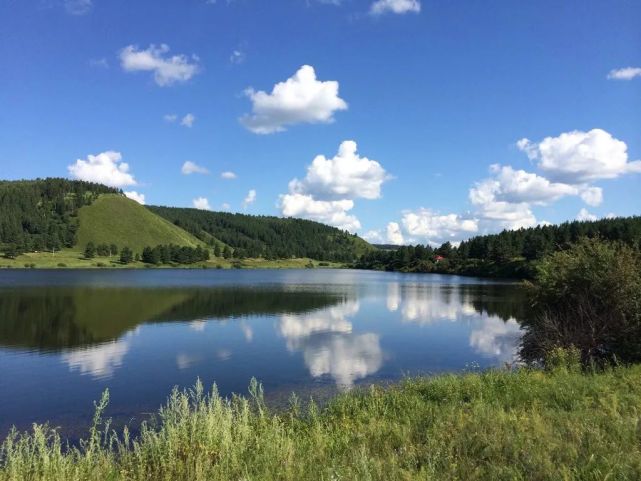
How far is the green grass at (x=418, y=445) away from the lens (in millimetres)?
8531

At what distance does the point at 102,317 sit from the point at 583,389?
47.4m

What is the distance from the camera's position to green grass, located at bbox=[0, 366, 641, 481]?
28.0 ft

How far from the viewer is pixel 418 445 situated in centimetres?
1031

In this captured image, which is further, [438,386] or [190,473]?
[438,386]

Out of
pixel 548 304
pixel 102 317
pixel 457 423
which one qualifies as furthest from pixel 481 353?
pixel 102 317

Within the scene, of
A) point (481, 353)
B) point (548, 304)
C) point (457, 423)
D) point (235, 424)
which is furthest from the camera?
point (481, 353)

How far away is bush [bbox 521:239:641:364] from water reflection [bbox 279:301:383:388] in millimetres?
9929

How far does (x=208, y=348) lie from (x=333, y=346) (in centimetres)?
937

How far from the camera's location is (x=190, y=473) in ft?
33.7

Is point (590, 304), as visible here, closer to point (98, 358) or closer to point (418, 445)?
point (418, 445)

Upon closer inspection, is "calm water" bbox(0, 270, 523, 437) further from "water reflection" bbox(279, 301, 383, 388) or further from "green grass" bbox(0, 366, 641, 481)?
"green grass" bbox(0, 366, 641, 481)

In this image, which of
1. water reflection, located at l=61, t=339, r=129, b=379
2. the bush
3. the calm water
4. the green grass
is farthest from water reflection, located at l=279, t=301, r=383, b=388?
water reflection, located at l=61, t=339, r=129, b=379

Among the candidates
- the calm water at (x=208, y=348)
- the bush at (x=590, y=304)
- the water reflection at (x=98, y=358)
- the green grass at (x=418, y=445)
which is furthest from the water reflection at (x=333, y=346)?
the water reflection at (x=98, y=358)

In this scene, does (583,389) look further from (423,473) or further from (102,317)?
(102,317)
